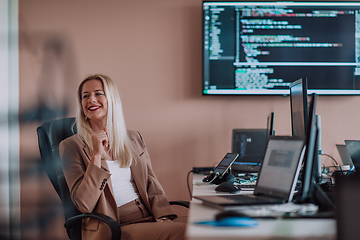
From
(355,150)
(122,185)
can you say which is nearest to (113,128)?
(122,185)

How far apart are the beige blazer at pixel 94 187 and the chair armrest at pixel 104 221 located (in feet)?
0.17

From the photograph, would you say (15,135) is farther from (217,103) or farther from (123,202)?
(217,103)

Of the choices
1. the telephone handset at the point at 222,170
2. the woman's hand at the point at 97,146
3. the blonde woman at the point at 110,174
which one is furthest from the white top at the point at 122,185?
the telephone handset at the point at 222,170

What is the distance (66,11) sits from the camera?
2.60 metres

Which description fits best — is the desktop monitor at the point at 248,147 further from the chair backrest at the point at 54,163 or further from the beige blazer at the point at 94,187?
the chair backrest at the point at 54,163

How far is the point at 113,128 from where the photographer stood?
185 cm

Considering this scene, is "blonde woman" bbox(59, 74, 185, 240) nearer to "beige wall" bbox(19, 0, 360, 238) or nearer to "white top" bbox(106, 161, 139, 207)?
"white top" bbox(106, 161, 139, 207)

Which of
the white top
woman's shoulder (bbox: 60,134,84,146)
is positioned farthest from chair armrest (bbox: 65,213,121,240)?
woman's shoulder (bbox: 60,134,84,146)

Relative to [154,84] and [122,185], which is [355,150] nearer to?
[122,185]

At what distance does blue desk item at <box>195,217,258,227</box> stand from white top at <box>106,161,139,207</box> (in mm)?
847

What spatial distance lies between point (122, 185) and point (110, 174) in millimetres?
198

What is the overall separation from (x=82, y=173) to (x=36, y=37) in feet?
5.08

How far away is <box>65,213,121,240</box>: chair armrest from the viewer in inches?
53.4

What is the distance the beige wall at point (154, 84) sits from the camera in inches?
101
